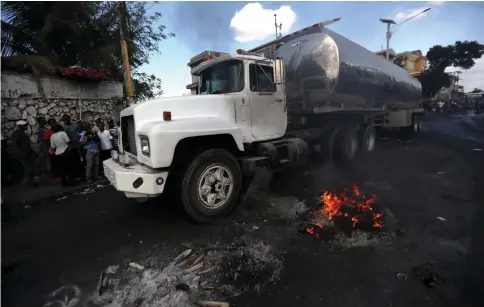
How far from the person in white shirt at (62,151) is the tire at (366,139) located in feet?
26.0

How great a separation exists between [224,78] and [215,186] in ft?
6.53

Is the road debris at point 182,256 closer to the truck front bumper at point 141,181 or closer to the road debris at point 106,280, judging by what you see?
the road debris at point 106,280

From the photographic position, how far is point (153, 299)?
2465 mm

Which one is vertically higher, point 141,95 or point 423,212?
point 141,95

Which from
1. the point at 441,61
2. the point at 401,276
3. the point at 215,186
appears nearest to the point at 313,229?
the point at 401,276

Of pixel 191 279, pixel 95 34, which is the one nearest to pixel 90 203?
pixel 191 279

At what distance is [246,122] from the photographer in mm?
4656

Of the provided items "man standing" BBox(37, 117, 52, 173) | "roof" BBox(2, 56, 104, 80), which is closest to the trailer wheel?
"man standing" BBox(37, 117, 52, 173)

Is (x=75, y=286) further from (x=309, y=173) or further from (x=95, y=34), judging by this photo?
(x=95, y=34)

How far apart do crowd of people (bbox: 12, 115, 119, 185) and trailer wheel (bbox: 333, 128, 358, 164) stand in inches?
235

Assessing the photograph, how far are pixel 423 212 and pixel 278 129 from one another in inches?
108

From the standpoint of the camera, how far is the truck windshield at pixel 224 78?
4586 millimetres

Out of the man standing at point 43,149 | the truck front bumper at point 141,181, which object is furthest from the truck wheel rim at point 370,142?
the man standing at point 43,149

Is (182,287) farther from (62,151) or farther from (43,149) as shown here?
(43,149)
